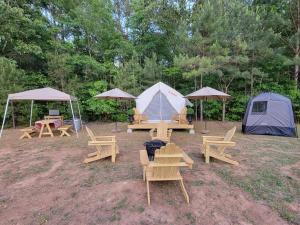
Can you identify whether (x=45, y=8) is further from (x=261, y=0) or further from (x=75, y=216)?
(x=75, y=216)

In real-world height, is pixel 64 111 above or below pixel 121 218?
above

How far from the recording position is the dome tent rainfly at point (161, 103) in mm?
9672

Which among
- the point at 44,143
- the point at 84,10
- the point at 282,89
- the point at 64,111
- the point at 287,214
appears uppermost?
the point at 84,10

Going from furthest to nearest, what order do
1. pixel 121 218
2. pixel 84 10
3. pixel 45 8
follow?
pixel 45 8 < pixel 84 10 < pixel 121 218

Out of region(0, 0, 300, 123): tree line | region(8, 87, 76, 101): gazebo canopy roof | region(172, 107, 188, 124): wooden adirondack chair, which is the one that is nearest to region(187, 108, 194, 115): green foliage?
region(0, 0, 300, 123): tree line

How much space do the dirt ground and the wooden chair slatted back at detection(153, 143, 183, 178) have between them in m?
0.31

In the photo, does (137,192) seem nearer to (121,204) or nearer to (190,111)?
(121,204)

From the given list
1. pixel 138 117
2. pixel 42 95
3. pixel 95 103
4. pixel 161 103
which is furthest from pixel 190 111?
pixel 42 95

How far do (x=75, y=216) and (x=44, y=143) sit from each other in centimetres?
475

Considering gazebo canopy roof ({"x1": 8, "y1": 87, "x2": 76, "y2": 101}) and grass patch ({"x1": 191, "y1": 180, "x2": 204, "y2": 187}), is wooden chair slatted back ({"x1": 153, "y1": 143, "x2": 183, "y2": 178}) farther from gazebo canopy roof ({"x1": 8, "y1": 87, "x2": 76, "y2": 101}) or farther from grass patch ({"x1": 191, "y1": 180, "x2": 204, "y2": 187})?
gazebo canopy roof ({"x1": 8, "y1": 87, "x2": 76, "y2": 101})

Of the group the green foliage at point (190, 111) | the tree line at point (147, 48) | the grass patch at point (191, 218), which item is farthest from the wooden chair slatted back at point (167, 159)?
the green foliage at point (190, 111)

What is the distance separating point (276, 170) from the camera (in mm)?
4172

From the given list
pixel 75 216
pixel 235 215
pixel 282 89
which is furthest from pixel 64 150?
pixel 282 89

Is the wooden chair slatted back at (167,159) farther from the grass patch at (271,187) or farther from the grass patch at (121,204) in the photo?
Result: the grass patch at (271,187)
